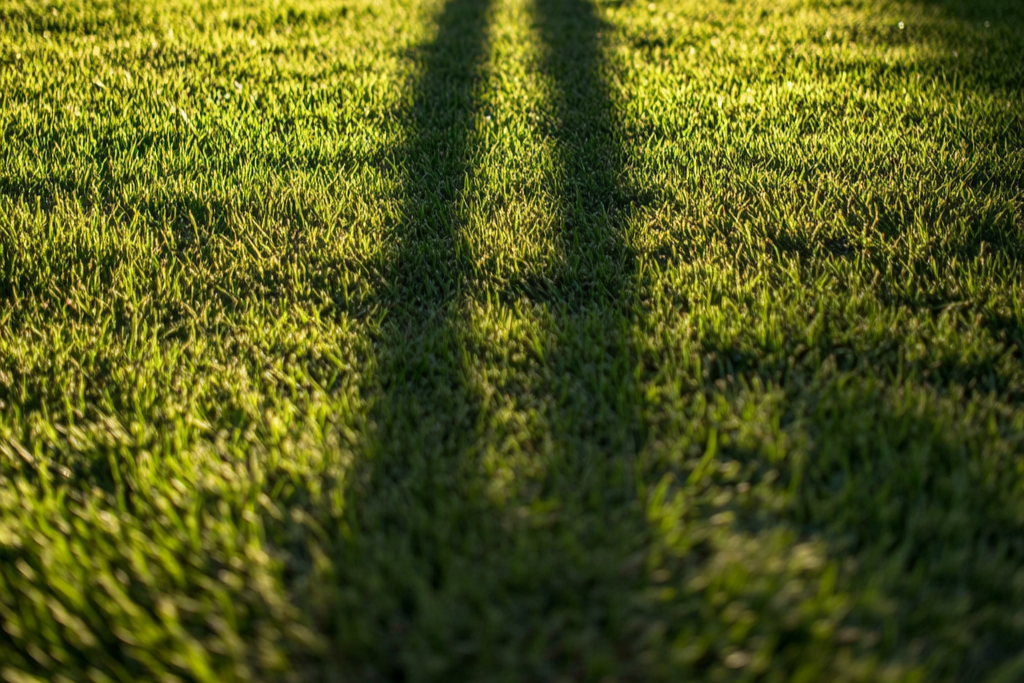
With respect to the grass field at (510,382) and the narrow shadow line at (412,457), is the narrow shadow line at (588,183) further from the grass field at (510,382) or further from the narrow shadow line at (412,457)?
the narrow shadow line at (412,457)

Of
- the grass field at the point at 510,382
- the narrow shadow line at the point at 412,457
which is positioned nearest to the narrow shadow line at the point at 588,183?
the grass field at the point at 510,382

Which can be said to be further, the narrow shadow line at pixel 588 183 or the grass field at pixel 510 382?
the narrow shadow line at pixel 588 183

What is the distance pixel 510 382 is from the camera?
6.20 ft

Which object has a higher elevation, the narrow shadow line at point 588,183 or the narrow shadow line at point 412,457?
the narrow shadow line at point 588,183

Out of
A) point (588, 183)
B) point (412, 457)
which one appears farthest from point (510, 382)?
point (588, 183)

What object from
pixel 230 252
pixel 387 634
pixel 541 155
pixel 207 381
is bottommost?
pixel 387 634

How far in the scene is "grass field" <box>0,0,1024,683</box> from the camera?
1250 millimetres

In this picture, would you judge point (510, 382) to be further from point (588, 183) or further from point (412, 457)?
point (588, 183)

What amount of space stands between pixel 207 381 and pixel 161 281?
2.09 feet

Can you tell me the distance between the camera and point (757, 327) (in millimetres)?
2012

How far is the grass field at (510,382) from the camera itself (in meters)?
1.25

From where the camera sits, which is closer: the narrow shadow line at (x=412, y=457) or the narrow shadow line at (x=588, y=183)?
the narrow shadow line at (x=412, y=457)

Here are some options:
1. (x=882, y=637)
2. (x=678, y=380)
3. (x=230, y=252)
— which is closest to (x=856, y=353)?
(x=678, y=380)

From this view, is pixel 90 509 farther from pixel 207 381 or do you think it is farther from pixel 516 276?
pixel 516 276
